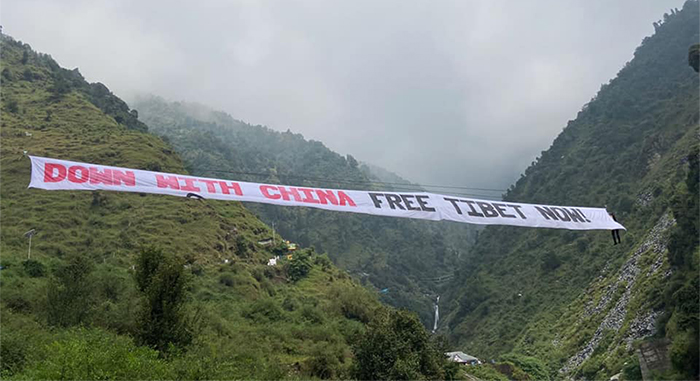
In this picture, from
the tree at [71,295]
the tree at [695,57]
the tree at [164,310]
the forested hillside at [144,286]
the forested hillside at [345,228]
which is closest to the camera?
the forested hillside at [144,286]

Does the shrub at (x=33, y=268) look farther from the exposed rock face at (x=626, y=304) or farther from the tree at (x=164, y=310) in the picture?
the exposed rock face at (x=626, y=304)

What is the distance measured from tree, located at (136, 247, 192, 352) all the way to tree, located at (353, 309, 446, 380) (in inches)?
264

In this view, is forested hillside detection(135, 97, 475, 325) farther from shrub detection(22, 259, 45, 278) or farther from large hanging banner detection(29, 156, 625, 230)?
large hanging banner detection(29, 156, 625, 230)

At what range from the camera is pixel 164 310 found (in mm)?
15922

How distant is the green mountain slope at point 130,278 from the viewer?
13.7 meters

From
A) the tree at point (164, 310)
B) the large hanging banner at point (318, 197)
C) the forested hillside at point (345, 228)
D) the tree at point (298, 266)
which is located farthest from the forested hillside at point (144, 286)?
the forested hillside at point (345, 228)

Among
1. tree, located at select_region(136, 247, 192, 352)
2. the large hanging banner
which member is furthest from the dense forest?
the large hanging banner

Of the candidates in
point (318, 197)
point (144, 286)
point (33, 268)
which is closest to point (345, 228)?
point (33, 268)

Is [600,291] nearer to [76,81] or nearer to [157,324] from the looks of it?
[157,324]

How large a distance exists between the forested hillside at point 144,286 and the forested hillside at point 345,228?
13.8m

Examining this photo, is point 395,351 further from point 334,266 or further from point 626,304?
point 334,266

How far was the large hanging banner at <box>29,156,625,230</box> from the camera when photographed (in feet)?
30.9

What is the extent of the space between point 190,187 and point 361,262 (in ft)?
231

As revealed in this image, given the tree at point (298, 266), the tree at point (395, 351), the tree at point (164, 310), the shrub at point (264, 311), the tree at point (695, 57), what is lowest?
the tree at point (395, 351)
